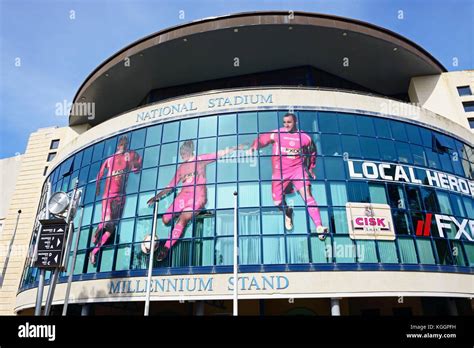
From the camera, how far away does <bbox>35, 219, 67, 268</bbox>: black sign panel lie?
1234cm

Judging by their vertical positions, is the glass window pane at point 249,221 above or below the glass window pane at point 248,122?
below

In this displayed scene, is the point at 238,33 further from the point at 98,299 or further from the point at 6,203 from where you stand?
the point at 6,203

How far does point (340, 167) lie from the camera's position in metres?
19.8

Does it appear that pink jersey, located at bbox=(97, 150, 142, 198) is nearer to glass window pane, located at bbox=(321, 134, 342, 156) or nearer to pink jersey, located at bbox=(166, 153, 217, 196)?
pink jersey, located at bbox=(166, 153, 217, 196)

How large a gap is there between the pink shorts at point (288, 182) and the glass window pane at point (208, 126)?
16.4 ft

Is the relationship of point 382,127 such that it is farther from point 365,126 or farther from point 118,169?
point 118,169

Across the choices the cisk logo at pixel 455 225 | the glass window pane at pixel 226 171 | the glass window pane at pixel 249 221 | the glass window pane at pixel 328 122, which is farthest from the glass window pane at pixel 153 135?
the cisk logo at pixel 455 225

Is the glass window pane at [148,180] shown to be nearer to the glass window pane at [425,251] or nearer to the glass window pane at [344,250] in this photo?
the glass window pane at [344,250]

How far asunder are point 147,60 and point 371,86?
19431 mm

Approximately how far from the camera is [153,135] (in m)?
22.6

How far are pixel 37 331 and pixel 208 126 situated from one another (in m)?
16.8

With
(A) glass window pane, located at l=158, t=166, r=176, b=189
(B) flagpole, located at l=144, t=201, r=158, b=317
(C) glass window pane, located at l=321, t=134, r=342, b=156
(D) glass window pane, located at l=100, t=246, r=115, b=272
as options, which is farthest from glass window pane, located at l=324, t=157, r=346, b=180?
(D) glass window pane, located at l=100, t=246, r=115, b=272

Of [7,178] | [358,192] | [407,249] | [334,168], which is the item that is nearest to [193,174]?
[334,168]

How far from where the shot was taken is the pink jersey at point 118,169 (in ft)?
71.9
